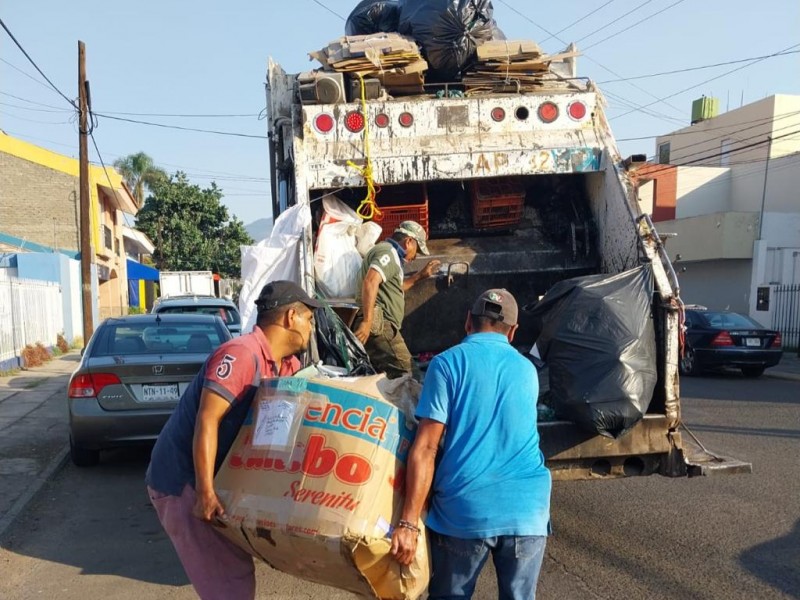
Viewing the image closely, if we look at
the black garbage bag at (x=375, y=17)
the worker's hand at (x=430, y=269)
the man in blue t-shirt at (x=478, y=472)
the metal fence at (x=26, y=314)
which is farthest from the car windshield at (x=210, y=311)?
the man in blue t-shirt at (x=478, y=472)

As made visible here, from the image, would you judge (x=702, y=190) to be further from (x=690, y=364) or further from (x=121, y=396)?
(x=121, y=396)

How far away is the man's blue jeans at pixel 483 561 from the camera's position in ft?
7.93

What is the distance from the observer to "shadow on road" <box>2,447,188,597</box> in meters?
4.49

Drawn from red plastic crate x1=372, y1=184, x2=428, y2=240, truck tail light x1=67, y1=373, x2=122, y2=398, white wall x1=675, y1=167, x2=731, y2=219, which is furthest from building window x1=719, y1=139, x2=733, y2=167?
truck tail light x1=67, y1=373, x2=122, y2=398

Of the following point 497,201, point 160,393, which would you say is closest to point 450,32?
point 497,201

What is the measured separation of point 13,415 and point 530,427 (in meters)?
8.78

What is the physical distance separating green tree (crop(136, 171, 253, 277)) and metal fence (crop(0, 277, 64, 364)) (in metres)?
17.4

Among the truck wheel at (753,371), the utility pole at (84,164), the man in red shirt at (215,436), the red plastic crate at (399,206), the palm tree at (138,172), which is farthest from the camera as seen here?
the palm tree at (138,172)

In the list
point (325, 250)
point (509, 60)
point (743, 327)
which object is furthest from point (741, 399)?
point (325, 250)

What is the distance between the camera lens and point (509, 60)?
5949 mm

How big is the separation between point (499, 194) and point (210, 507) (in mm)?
3982

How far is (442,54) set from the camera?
20.4 feet

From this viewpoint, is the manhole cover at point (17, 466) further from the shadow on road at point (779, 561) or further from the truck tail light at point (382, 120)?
the shadow on road at point (779, 561)

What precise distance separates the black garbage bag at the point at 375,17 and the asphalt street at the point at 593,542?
463cm
